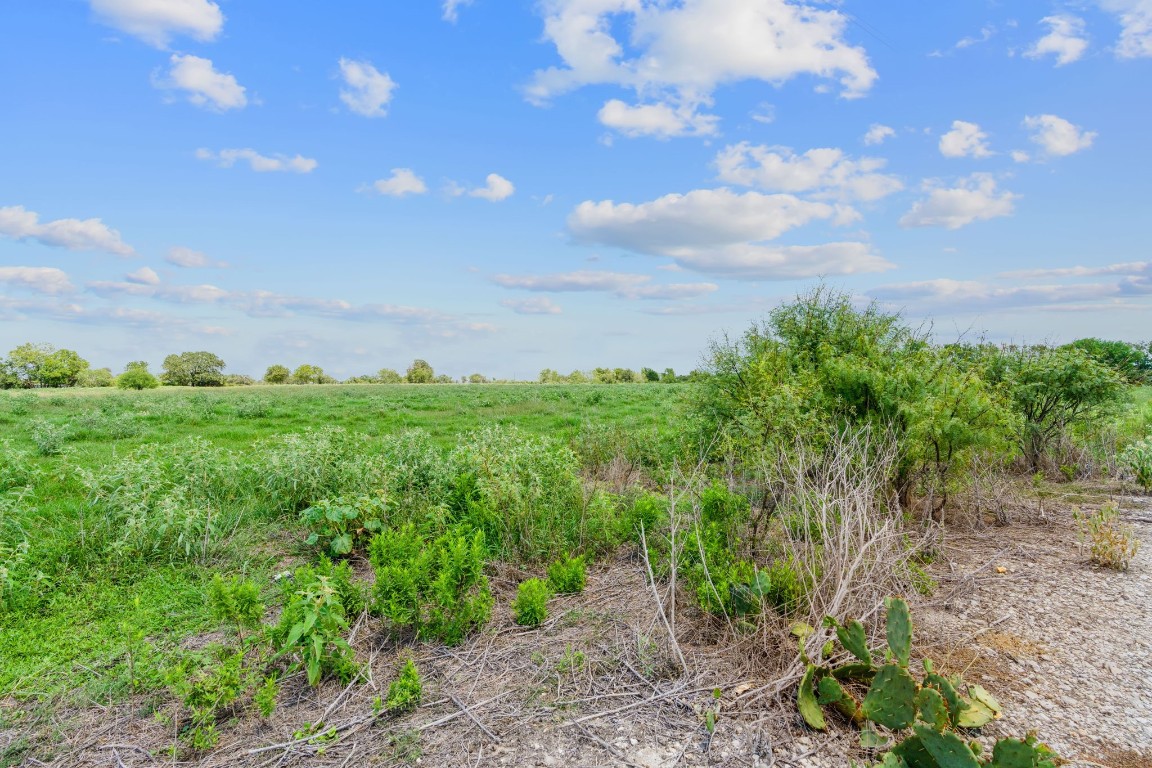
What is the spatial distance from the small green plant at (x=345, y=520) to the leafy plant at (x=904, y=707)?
421cm

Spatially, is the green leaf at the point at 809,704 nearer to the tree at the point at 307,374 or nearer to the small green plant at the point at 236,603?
the small green plant at the point at 236,603

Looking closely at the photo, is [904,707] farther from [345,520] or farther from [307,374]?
[307,374]

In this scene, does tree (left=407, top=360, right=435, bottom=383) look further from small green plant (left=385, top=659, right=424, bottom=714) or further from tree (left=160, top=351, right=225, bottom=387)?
small green plant (left=385, top=659, right=424, bottom=714)

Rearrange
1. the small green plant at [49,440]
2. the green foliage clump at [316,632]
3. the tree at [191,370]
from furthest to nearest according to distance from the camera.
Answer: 1. the tree at [191,370]
2. the small green plant at [49,440]
3. the green foliage clump at [316,632]

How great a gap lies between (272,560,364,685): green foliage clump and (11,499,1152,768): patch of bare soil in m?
0.15

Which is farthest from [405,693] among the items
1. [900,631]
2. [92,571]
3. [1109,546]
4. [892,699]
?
[1109,546]

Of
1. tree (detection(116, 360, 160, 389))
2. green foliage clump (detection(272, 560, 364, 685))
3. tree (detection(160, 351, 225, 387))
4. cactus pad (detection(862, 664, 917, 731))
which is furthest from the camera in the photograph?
tree (detection(160, 351, 225, 387))

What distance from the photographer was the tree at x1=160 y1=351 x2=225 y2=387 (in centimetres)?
5297

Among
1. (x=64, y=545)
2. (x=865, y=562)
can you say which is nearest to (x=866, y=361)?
(x=865, y=562)

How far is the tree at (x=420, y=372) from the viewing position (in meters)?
58.0

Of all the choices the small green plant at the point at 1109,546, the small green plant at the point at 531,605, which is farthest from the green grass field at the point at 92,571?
the small green plant at the point at 1109,546

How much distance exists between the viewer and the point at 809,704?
3338mm

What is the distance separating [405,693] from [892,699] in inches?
100

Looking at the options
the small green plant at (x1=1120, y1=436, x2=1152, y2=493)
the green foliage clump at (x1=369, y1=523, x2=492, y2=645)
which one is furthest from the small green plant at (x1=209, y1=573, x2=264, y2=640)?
the small green plant at (x1=1120, y1=436, x2=1152, y2=493)
